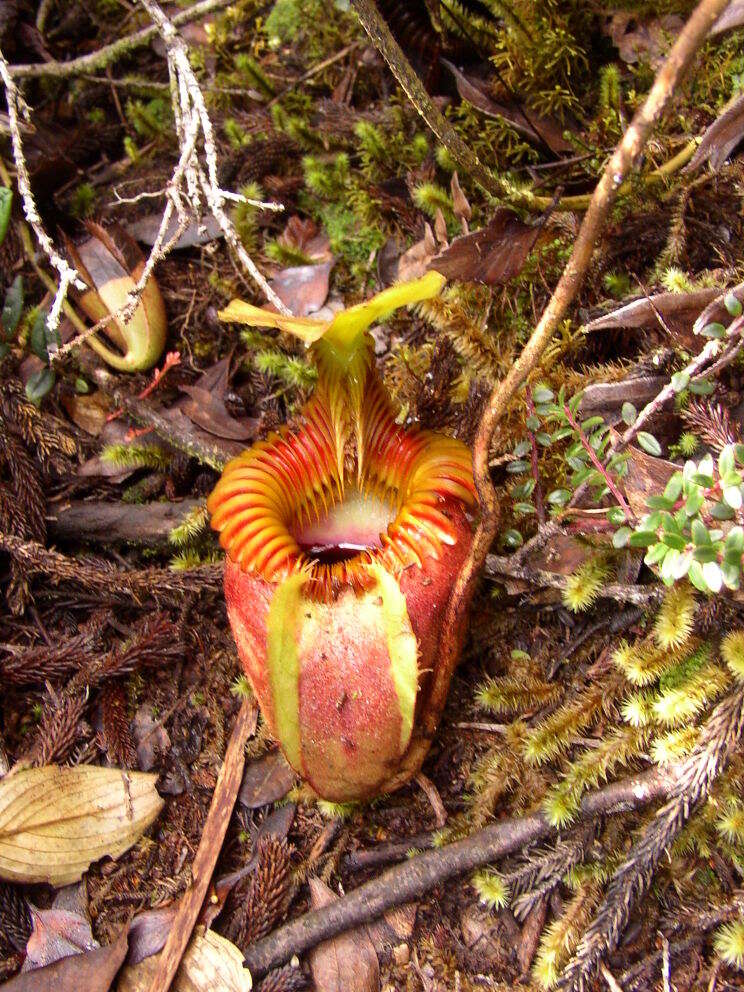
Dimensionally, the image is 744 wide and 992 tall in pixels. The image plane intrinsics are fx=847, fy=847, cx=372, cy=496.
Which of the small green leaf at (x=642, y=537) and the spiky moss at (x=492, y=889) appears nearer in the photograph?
the small green leaf at (x=642, y=537)

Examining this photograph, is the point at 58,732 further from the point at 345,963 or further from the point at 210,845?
the point at 345,963

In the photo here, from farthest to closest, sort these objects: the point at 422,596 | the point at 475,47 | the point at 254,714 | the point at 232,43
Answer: the point at 232,43 < the point at 475,47 < the point at 254,714 < the point at 422,596

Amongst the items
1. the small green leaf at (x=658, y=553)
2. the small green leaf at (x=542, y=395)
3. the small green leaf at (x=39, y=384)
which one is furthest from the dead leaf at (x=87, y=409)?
the small green leaf at (x=658, y=553)

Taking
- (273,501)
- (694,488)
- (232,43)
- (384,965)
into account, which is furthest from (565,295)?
(232,43)

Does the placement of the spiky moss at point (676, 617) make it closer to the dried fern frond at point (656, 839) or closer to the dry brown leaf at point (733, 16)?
the dried fern frond at point (656, 839)

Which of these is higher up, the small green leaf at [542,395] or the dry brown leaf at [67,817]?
the small green leaf at [542,395]

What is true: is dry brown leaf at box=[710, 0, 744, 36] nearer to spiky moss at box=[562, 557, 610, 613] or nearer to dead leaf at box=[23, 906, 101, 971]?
spiky moss at box=[562, 557, 610, 613]

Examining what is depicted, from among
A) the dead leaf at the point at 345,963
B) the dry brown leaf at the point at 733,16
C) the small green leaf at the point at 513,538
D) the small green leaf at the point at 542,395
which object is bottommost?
the dead leaf at the point at 345,963

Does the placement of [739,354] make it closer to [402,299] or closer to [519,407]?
[519,407]
